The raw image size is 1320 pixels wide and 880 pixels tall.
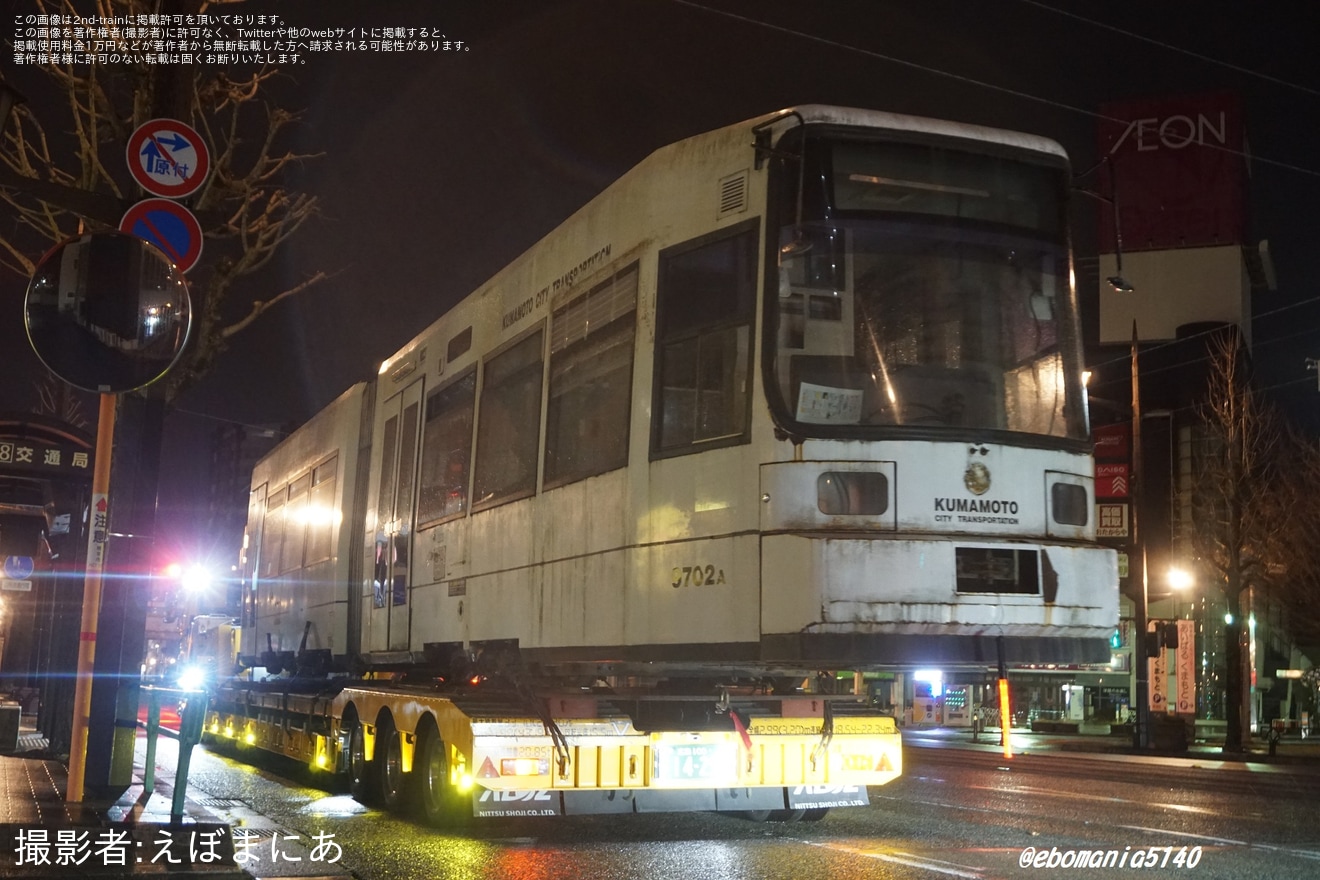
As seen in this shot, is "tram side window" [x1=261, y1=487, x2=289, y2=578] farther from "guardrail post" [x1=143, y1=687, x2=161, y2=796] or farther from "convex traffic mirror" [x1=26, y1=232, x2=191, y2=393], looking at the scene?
"convex traffic mirror" [x1=26, y1=232, x2=191, y2=393]

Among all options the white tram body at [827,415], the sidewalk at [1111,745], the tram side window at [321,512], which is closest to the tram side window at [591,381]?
the white tram body at [827,415]

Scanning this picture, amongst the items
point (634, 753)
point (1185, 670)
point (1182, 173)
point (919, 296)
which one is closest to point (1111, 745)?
point (1185, 670)

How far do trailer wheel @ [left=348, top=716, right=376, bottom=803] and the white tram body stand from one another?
3.54 metres

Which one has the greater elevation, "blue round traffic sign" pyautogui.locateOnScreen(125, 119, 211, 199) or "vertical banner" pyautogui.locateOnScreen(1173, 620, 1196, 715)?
"blue round traffic sign" pyautogui.locateOnScreen(125, 119, 211, 199)

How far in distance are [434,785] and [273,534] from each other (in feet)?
33.2

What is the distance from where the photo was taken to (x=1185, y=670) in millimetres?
35375

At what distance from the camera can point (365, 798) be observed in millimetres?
12430

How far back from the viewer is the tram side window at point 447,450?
37.9 ft

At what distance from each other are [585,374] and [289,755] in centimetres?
860

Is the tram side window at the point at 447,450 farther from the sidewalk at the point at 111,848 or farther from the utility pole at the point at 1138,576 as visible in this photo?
the utility pole at the point at 1138,576

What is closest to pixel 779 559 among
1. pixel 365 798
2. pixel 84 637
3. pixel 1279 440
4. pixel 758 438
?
pixel 758 438

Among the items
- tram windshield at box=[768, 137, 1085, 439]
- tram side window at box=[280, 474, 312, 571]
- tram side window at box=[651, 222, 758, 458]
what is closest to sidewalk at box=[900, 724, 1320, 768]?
tram side window at box=[280, 474, 312, 571]

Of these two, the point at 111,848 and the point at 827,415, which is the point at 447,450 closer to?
the point at 827,415

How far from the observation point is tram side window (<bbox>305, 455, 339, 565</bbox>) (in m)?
15.7
